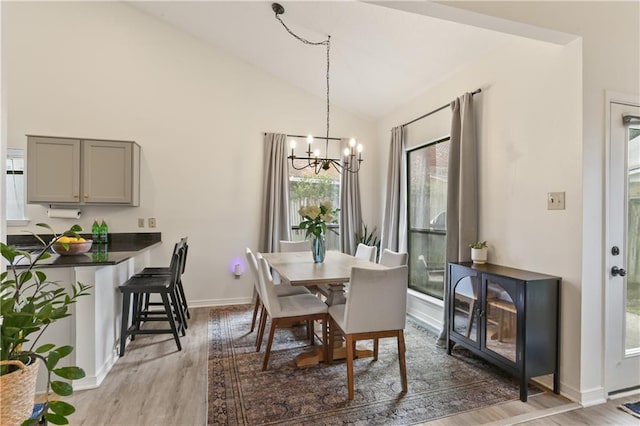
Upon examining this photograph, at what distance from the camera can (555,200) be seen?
7.65 ft

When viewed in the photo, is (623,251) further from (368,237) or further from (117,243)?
(117,243)

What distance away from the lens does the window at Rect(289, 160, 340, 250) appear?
15.3ft

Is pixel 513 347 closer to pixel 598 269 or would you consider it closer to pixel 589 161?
pixel 598 269

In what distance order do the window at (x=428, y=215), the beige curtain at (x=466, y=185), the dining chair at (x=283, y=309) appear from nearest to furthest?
the dining chair at (x=283, y=309), the beige curtain at (x=466, y=185), the window at (x=428, y=215)

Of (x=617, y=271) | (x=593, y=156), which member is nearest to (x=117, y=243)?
(x=593, y=156)

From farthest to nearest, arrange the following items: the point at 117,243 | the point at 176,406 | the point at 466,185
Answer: the point at 117,243, the point at 466,185, the point at 176,406

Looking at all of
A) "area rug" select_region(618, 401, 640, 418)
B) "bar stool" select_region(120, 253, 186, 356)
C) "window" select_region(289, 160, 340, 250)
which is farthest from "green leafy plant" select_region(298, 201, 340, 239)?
"area rug" select_region(618, 401, 640, 418)

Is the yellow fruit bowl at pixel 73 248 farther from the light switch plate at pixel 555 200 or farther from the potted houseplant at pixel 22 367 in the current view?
the light switch plate at pixel 555 200

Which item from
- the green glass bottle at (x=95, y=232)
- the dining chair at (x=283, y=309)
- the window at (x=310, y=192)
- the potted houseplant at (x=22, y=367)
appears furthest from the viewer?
the window at (x=310, y=192)

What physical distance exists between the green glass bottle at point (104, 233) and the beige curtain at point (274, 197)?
1.82 meters

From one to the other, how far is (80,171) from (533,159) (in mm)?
4496

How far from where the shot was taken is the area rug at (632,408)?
81.7 inches

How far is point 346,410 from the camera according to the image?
206cm

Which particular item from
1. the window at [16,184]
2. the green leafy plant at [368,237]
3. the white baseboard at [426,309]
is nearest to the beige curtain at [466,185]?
the white baseboard at [426,309]
